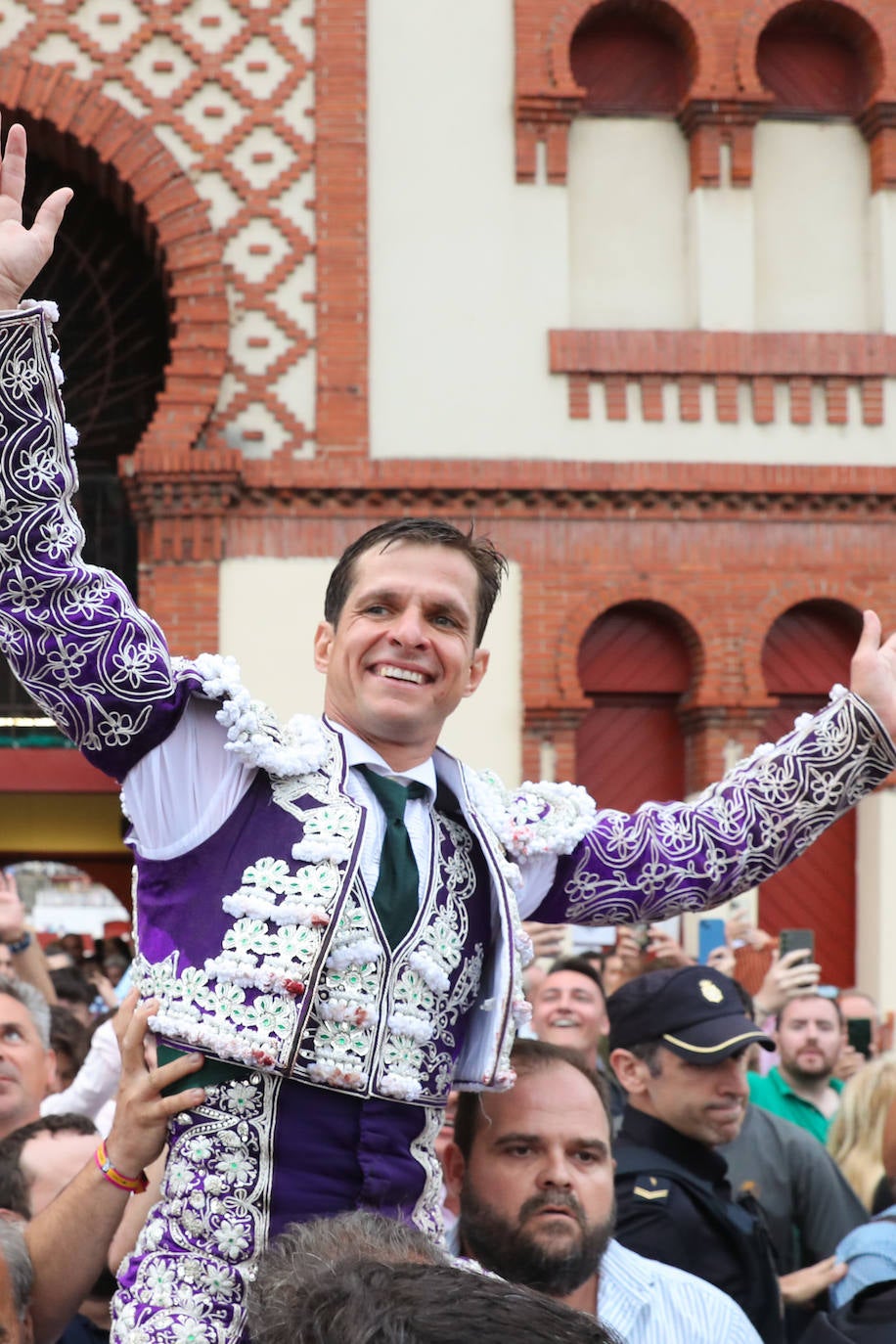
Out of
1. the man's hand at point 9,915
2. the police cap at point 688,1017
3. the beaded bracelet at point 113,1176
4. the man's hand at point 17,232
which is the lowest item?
the beaded bracelet at point 113,1176

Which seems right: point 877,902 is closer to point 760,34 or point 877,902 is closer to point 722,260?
point 722,260

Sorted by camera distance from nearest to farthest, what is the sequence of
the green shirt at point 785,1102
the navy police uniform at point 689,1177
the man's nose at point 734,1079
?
1. the navy police uniform at point 689,1177
2. the man's nose at point 734,1079
3. the green shirt at point 785,1102

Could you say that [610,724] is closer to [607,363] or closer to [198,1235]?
[607,363]

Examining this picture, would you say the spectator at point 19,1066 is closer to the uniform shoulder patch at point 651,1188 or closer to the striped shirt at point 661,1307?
the uniform shoulder patch at point 651,1188

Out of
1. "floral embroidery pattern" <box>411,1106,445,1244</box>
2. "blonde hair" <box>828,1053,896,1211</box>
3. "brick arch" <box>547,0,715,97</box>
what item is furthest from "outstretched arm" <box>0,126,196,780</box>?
"brick arch" <box>547,0,715,97</box>

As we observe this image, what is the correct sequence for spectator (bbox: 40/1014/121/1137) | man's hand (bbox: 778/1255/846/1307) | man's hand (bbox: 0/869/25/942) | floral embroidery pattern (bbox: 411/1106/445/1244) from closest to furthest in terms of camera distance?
floral embroidery pattern (bbox: 411/1106/445/1244), man's hand (bbox: 778/1255/846/1307), man's hand (bbox: 0/869/25/942), spectator (bbox: 40/1014/121/1137)

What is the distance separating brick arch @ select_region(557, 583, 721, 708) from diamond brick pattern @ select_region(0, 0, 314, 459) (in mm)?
2250

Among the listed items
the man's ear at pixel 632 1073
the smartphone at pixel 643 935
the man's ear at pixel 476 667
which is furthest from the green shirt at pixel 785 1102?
the man's ear at pixel 476 667

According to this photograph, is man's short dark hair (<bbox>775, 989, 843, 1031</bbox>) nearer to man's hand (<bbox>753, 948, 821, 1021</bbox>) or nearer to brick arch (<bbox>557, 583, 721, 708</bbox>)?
man's hand (<bbox>753, 948, 821, 1021</bbox>)

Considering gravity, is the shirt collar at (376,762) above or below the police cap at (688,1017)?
above

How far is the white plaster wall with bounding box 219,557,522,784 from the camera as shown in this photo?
43.2 ft

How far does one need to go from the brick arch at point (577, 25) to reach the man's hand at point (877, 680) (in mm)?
11239

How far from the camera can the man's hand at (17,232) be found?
248cm

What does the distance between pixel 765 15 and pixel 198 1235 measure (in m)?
12.9
